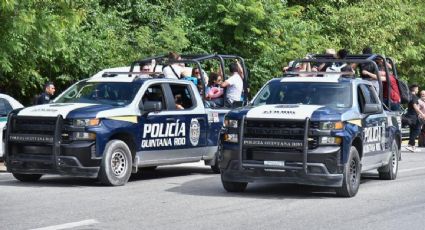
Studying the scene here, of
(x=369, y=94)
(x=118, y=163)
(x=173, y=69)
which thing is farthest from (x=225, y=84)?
(x=118, y=163)

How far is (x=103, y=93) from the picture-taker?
1518 centimetres

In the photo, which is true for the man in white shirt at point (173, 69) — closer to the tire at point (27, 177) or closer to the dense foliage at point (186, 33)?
the dense foliage at point (186, 33)

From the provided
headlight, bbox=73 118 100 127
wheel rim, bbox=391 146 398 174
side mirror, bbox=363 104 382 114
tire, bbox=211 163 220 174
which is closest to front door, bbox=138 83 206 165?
tire, bbox=211 163 220 174

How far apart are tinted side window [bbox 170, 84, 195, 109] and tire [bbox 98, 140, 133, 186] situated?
2.07m

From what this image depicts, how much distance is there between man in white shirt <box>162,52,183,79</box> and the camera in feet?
59.7

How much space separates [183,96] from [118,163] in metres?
2.44

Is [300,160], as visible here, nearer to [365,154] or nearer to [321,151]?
[321,151]

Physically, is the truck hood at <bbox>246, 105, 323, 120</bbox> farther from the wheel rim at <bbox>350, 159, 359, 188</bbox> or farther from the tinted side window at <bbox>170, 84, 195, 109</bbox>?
the tinted side window at <bbox>170, 84, 195, 109</bbox>

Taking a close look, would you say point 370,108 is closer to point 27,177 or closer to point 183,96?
point 183,96

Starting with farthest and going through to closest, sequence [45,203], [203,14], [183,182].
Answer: [203,14], [183,182], [45,203]

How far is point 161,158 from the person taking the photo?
1536cm

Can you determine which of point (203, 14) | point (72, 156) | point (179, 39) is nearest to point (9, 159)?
point (72, 156)

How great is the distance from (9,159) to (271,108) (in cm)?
433

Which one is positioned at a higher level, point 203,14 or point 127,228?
point 203,14
